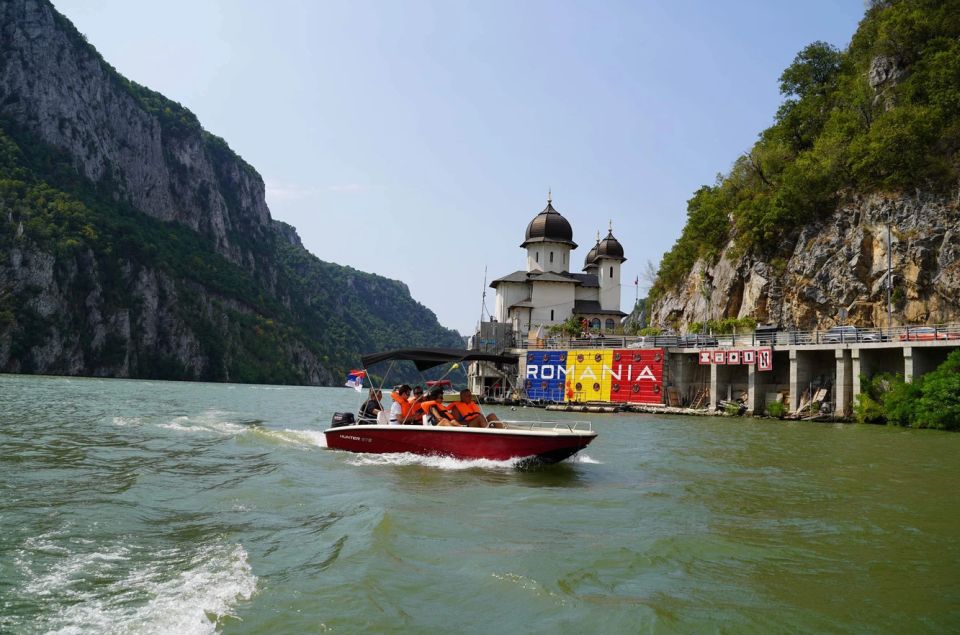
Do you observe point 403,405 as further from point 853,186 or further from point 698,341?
point 853,186

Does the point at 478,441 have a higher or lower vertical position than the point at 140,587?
higher

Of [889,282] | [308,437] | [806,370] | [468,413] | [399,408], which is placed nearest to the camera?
[468,413]

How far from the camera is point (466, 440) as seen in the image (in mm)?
16469

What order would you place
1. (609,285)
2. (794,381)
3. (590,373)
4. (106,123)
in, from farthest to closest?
1. (106,123)
2. (609,285)
3. (590,373)
4. (794,381)

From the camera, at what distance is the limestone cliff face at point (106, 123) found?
126 metres

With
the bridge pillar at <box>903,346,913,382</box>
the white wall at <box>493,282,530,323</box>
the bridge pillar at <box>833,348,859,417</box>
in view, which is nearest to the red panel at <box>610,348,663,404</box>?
the bridge pillar at <box>833,348,859,417</box>

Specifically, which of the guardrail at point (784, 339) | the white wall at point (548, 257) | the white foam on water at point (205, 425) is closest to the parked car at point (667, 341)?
the guardrail at point (784, 339)

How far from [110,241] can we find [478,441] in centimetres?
12349

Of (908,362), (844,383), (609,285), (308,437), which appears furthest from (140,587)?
(609,285)

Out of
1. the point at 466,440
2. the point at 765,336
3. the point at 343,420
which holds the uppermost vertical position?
the point at 765,336

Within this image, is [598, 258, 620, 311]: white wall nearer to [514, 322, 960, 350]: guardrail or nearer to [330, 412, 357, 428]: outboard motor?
[514, 322, 960, 350]: guardrail

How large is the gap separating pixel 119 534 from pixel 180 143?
18317 cm

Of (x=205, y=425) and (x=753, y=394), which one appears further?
(x=753, y=394)

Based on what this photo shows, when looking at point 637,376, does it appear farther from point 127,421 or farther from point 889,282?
point 127,421
